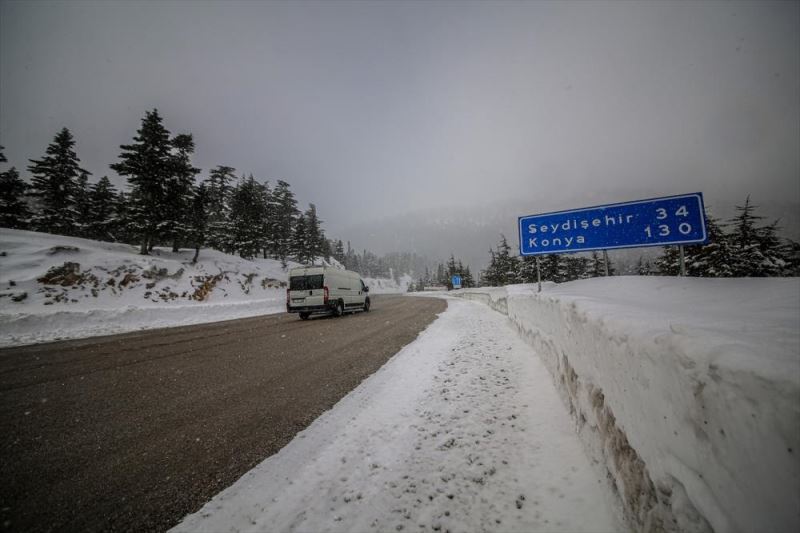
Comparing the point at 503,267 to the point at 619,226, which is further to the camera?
the point at 503,267

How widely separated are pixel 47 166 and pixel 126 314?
3851 centimetres

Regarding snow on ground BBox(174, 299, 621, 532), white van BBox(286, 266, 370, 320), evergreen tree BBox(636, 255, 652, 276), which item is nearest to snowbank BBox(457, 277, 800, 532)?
snow on ground BBox(174, 299, 621, 532)

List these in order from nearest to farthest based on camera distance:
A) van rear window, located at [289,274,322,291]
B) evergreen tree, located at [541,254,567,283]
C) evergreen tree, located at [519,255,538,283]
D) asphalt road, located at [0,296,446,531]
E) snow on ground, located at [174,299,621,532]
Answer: snow on ground, located at [174,299,621,532], asphalt road, located at [0,296,446,531], van rear window, located at [289,274,322,291], evergreen tree, located at [541,254,567,283], evergreen tree, located at [519,255,538,283]

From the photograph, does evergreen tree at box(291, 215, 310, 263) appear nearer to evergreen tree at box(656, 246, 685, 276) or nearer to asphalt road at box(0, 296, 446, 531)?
asphalt road at box(0, 296, 446, 531)

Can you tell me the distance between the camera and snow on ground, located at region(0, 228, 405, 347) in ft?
38.0

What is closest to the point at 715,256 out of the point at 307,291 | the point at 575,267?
the point at 575,267

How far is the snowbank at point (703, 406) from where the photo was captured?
2.79ft

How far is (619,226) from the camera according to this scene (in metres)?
8.48

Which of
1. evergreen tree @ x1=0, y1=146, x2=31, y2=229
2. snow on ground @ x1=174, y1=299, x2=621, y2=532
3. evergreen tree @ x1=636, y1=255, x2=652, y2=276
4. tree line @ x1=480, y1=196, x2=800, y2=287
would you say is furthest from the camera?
evergreen tree @ x1=636, y1=255, x2=652, y2=276

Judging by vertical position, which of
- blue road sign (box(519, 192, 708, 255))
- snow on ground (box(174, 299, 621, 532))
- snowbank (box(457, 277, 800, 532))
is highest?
blue road sign (box(519, 192, 708, 255))

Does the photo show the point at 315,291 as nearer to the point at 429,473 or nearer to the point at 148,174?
the point at 429,473

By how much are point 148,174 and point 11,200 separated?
2350cm

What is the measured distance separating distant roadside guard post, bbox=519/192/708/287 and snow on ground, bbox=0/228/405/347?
16.7 m

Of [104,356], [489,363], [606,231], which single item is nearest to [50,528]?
[489,363]
